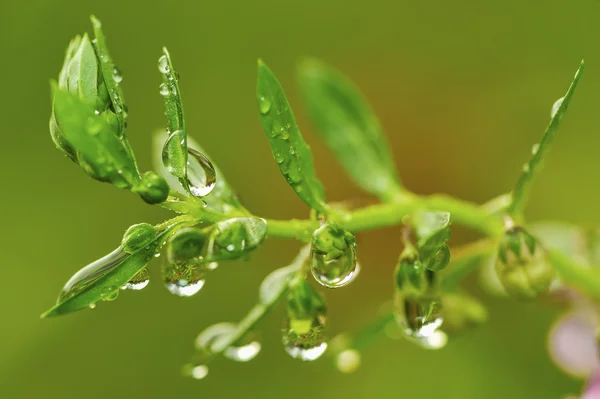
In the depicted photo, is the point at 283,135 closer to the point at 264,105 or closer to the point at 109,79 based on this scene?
the point at 264,105

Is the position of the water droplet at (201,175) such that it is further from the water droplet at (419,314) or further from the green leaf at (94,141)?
the water droplet at (419,314)

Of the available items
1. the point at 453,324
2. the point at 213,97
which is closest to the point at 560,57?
the point at 213,97

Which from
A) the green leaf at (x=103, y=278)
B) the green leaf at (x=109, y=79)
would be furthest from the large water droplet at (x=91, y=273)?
the green leaf at (x=109, y=79)

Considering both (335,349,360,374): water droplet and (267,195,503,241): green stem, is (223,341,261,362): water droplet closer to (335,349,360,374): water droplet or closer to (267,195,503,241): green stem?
(267,195,503,241): green stem

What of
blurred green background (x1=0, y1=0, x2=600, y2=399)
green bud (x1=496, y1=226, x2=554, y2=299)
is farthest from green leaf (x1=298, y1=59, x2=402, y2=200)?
blurred green background (x1=0, y1=0, x2=600, y2=399)

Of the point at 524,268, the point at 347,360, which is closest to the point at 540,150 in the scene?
the point at 524,268
